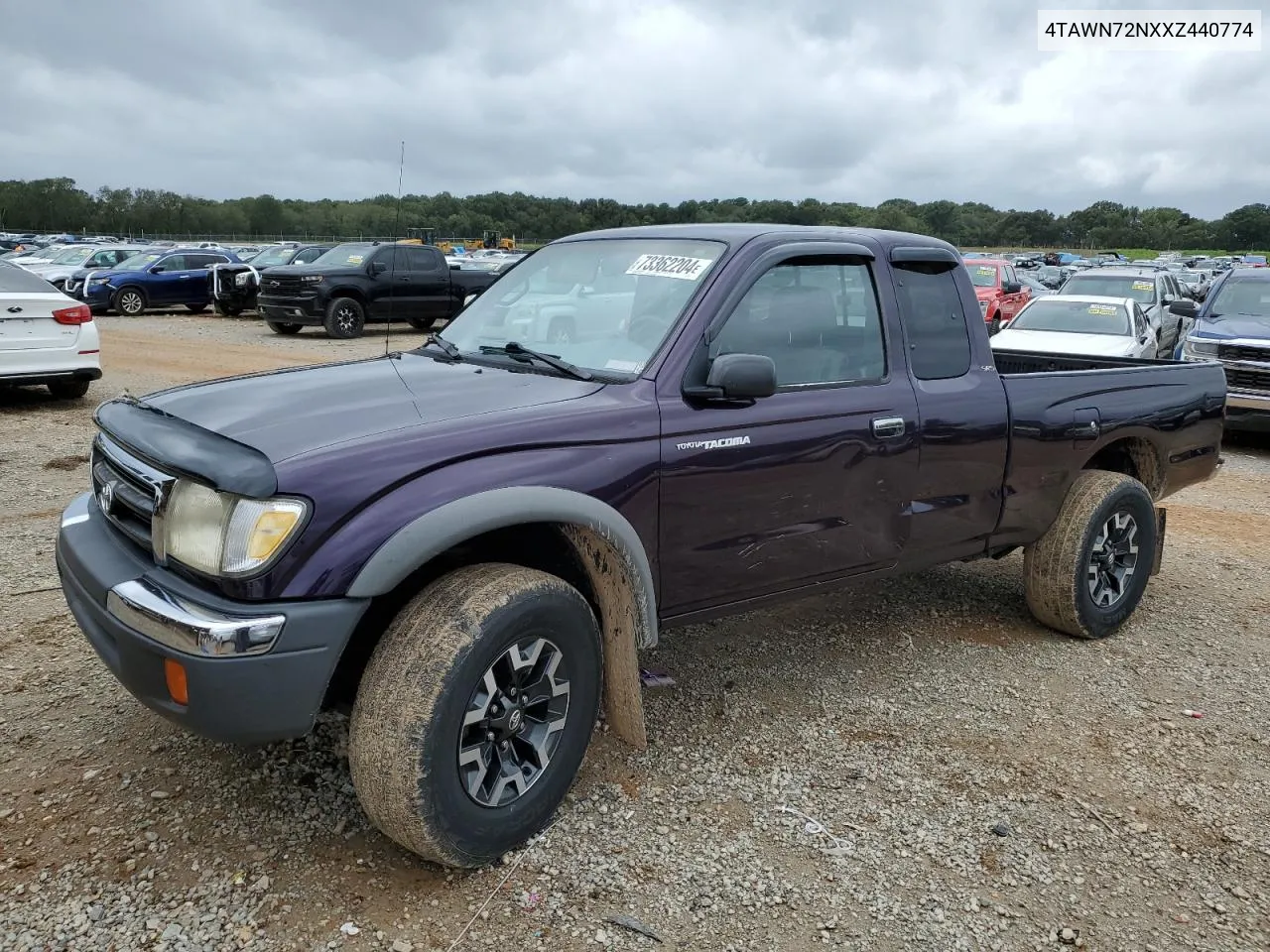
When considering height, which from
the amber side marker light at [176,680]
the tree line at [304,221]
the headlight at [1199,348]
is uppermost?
the tree line at [304,221]

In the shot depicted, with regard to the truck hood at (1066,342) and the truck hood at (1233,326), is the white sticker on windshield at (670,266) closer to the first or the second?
the truck hood at (1233,326)

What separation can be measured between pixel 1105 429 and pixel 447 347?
3.15 m

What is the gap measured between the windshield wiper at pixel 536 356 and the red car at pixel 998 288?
1454 centimetres

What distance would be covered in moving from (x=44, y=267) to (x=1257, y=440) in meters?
27.5

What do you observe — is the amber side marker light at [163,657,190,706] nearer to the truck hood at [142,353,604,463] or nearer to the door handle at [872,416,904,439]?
the truck hood at [142,353,604,463]

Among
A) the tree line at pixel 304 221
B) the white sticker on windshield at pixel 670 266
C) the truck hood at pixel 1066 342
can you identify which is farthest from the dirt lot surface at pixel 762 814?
the tree line at pixel 304 221

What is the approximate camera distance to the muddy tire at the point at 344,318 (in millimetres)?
17703

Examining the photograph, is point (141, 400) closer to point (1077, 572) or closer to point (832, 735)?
point (832, 735)

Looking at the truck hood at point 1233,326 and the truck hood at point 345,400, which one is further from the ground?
the truck hood at point 1233,326

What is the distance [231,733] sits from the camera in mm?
2570

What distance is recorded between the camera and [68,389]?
10.8m

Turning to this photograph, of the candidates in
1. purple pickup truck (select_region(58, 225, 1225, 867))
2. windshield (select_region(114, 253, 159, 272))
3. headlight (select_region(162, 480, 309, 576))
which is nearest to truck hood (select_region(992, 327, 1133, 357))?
purple pickup truck (select_region(58, 225, 1225, 867))

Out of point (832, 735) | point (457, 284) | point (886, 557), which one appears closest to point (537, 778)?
point (832, 735)

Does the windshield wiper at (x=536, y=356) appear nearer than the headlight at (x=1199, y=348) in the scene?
Yes
